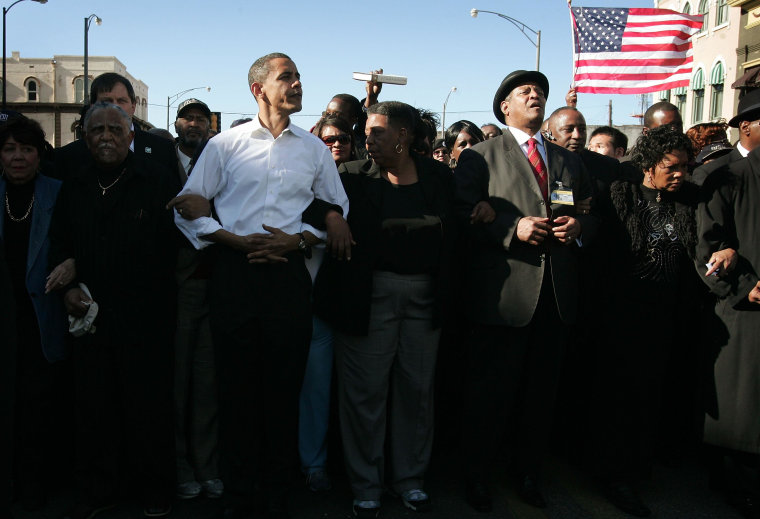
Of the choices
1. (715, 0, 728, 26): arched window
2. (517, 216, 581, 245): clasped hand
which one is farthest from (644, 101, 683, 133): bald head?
(715, 0, 728, 26): arched window

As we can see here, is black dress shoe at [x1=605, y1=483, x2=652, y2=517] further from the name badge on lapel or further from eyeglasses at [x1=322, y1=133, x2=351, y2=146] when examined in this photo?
eyeglasses at [x1=322, y1=133, x2=351, y2=146]

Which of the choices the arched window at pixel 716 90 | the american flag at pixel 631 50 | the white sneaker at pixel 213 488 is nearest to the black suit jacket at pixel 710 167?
the white sneaker at pixel 213 488

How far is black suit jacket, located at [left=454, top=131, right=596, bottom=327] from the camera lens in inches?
146

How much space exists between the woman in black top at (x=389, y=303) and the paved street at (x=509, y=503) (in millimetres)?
156

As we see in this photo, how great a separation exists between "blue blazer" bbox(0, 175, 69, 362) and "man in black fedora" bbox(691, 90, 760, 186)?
391 centimetres

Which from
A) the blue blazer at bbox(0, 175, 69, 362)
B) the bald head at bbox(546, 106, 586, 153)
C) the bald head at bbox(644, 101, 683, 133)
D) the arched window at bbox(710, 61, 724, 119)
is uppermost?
the arched window at bbox(710, 61, 724, 119)

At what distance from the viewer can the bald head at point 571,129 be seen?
17.8ft

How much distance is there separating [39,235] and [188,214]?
34.7 inches

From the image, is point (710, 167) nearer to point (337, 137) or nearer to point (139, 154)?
point (337, 137)

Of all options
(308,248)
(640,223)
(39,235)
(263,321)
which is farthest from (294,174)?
(640,223)

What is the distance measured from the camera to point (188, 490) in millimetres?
3832

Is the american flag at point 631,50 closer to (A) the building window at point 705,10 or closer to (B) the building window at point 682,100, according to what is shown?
(A) the building window at point 705,10

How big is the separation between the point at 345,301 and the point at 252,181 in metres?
0.82

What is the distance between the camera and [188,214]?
345 centimetres
